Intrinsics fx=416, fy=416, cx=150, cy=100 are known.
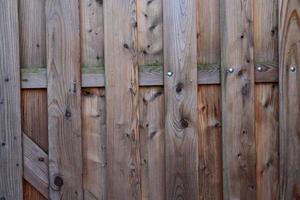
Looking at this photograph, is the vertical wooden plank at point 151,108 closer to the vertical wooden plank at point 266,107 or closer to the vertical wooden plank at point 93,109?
the vertical wooden plank at point 93,109

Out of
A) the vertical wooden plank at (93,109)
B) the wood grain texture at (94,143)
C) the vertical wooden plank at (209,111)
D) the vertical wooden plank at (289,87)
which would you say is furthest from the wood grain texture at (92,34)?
the vertical wooden plank at (289,87)

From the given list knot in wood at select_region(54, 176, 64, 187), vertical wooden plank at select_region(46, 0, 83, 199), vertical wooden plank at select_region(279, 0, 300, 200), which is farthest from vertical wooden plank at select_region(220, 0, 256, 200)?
knot in wood at select_region(54, 176, 64, 187)

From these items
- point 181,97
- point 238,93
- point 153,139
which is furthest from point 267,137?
point 153,139

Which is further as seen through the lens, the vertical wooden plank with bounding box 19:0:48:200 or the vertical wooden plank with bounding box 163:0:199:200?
the vertical wooden plank with bounding box 19:0:48:200

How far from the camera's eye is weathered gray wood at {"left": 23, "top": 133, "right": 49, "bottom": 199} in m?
2.57

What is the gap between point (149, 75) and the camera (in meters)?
2.46

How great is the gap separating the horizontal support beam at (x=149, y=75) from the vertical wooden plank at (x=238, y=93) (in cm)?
6

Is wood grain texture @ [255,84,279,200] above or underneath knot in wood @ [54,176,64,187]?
above

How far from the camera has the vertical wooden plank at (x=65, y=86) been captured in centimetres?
250

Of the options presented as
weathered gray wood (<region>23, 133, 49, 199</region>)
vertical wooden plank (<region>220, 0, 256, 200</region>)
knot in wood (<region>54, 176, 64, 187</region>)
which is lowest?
knot in wood (<region>54, 176, 64, 187</region>)

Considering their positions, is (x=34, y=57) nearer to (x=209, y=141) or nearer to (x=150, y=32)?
(x=150, y=32)

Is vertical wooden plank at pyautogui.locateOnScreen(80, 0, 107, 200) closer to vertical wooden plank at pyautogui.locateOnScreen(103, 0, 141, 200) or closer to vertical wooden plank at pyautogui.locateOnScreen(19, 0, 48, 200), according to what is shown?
vertical wooden plank at pyautogui.locateOnScreen(103, 0, 141, 200)

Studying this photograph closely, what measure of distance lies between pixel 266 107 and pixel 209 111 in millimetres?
335

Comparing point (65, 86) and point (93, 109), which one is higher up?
point (65, 86)
